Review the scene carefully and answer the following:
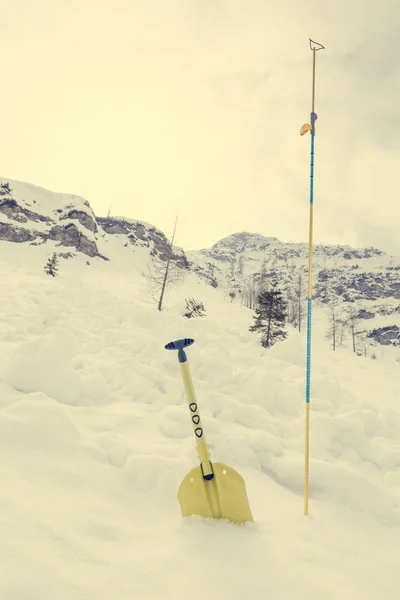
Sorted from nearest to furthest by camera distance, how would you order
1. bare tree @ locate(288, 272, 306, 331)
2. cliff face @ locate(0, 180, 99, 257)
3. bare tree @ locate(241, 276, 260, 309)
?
cliff face @ locate(0, 180, 99, 257)
bare tree @ locate(288, 272, 306, 331)
bare tree @ locate(241, 276, 260, 309)

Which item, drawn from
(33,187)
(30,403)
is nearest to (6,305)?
(30,403)

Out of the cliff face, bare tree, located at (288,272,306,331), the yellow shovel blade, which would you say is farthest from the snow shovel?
the cliff face

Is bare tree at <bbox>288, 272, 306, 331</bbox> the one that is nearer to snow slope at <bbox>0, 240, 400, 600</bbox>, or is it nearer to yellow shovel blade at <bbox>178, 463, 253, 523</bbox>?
snow slope at <bbox>0, 240, 400, 600</bbox>

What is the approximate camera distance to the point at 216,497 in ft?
9.25

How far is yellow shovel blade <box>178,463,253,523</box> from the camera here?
2.82 meters

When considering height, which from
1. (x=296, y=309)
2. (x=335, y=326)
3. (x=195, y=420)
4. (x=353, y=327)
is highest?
(x=296, y=309)

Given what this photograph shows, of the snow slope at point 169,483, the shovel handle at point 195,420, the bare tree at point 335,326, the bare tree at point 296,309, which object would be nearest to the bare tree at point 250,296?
the bare tree at point 296,309

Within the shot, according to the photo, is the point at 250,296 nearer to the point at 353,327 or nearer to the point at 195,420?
the point at 353,327

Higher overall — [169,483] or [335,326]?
[335,326]

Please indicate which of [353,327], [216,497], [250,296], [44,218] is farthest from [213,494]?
[353,327]

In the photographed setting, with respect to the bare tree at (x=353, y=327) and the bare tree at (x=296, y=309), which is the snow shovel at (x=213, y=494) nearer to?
the bare tree at (x=296, y=309)

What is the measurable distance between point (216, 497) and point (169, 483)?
0.77 m

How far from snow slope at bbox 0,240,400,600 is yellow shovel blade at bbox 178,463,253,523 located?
0.10 meters

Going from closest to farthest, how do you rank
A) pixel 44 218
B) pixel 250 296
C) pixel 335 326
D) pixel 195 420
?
pixel 195 420 < pixel 44 218 < pixel 250 296 < pixel 335 326
